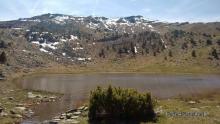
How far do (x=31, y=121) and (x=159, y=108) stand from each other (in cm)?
2217

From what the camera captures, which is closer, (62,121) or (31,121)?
(62,121)

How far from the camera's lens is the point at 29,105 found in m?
79.4

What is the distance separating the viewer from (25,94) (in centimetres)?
9500

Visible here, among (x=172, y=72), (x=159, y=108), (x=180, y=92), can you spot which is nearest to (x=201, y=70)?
(x=172, y=72)

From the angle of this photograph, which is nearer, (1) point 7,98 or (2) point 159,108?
(2) point 159,108

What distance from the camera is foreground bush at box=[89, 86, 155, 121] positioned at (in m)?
52.8

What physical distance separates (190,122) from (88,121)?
48.0ft

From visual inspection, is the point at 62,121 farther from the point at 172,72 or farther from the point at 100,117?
the point at 172,72

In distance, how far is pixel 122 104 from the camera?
173 feet

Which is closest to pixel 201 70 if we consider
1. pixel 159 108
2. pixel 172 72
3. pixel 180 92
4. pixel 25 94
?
pixel 172 72

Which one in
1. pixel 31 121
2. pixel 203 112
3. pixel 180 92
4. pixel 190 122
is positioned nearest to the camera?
pixel 190 122

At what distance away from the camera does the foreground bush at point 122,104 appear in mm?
52750

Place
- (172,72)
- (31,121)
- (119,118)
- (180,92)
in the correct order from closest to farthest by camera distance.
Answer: (119,118) < (31,121) < (180,92) < (172,72)

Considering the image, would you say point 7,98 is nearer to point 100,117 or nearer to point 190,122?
point 100,117
